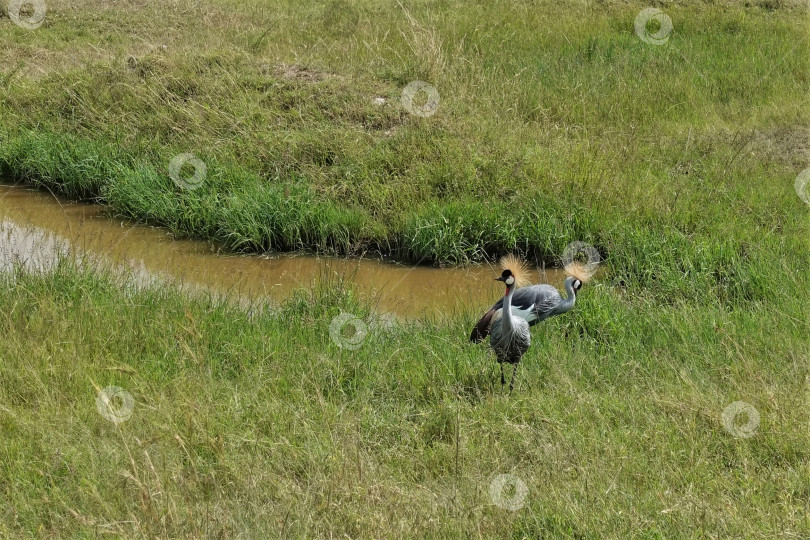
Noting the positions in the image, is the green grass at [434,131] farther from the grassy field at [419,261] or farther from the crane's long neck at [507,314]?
the crane's long neck at [507,314]

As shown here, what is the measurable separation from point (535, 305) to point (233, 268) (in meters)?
4.04

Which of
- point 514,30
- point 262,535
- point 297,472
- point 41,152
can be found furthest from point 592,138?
point 262,535

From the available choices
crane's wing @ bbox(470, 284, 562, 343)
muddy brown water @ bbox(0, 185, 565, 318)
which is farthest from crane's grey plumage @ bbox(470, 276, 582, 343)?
muddy brown water @ bbox(0, 185, 565, 318)

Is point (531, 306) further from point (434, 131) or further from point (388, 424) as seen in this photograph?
point (434, 131)

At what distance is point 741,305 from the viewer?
630cm

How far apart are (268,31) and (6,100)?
412 cm

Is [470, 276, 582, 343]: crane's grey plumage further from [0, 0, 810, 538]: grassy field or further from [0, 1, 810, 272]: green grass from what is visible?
[0, 1, 810, 272]: green grass

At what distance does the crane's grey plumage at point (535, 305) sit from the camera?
492cm

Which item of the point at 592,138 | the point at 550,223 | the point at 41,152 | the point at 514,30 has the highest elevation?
the point at 514,30

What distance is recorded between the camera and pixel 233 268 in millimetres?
8289

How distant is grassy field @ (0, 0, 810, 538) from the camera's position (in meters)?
3.64

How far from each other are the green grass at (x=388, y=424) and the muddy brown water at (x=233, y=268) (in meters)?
1.33

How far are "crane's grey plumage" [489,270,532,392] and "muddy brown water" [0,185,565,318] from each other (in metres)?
1.91

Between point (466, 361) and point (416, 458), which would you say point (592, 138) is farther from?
point (416, 458)
